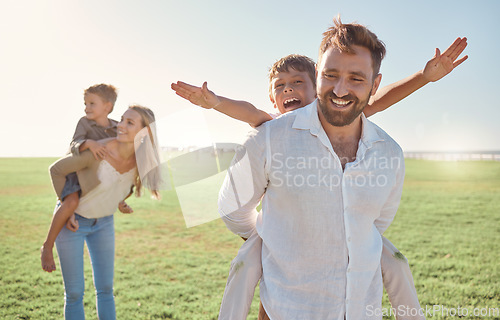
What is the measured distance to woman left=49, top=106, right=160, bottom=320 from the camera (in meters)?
3.81

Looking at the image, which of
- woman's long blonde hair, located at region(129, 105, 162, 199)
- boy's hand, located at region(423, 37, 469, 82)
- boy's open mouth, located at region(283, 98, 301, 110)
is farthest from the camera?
woman's long blonde hair, located at region(129, 105, 162, 199)

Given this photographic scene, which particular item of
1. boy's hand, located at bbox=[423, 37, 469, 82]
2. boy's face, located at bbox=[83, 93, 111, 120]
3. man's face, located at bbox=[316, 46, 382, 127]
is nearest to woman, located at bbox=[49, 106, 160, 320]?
boy's face, located at bbox=[83, 93, 111, 120]

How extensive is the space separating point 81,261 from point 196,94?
2.53 meters

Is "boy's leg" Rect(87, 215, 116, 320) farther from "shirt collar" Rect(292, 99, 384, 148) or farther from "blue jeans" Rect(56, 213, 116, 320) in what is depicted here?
"shirt collar" Rect(292, 99, 384, 148)

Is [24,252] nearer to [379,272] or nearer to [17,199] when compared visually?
[379,272]

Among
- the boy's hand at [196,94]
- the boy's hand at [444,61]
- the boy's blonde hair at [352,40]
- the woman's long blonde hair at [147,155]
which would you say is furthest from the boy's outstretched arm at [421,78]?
the woman's long blonde hair at [147,155]

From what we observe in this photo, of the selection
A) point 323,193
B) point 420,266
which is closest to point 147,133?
point 323,193

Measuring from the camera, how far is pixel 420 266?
739cm

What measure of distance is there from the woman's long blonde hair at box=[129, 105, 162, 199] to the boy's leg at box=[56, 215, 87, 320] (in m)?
0.87

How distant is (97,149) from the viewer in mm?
3969

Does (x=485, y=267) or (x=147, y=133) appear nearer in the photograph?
(x=147, y=133)

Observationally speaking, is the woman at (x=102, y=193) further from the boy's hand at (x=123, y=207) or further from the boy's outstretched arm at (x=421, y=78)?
the boy's outstretched arm at (x=421, y=78)

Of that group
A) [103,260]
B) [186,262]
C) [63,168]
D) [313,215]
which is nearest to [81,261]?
[103,260]

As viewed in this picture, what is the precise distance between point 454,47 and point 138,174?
10.4 feet
